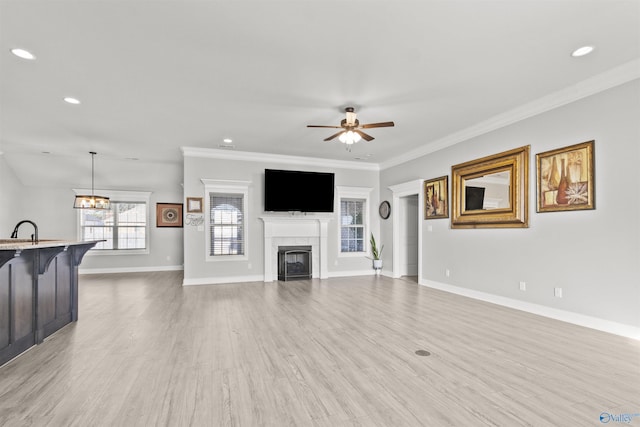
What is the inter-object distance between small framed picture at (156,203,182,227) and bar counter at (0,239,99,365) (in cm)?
553

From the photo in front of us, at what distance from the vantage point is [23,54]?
3092mm

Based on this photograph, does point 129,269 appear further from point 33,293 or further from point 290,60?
point 290,60

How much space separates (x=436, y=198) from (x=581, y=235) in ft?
8.62

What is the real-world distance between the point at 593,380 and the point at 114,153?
863 centimetres

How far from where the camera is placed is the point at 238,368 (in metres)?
2.69

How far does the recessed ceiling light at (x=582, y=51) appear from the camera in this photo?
9.85 ft

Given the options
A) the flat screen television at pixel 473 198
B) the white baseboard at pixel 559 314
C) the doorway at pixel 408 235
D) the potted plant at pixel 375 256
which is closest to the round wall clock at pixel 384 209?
the doorway at pixel 408 235

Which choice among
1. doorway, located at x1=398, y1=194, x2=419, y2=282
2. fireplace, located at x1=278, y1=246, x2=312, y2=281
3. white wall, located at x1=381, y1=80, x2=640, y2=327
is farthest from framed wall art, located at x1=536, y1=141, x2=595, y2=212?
fireplace, located at x1=278, y1=246, x2=312, y2=281

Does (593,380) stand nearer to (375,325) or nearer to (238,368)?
(375,325)

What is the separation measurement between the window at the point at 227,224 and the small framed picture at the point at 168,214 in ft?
10.6

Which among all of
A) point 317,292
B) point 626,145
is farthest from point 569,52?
point 317,292

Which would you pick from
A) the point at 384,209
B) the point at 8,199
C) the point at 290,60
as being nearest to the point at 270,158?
the point at 384,209

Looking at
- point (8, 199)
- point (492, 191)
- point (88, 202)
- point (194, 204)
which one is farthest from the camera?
point (8, 199)

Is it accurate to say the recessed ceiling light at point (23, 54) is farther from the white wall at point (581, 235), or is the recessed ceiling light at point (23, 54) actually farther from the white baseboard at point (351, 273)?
the white baseboard at point (351, 273)
